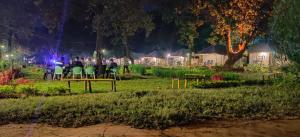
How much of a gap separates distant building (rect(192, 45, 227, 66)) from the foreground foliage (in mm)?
33271

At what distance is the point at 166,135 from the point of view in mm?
8562

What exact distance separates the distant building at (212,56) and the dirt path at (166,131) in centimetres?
3686

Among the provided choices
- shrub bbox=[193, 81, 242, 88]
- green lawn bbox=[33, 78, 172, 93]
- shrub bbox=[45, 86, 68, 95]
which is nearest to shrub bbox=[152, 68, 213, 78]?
green lawn bbox=[33, 78, 172, 93]

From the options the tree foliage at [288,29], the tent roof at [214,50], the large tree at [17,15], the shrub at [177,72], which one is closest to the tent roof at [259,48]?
the tent roof at [214,50]

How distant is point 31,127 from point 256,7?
1130 inches

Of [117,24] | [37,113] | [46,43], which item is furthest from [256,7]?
[46,43]

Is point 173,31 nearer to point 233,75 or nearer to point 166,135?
point 233,75

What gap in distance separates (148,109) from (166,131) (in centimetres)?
199

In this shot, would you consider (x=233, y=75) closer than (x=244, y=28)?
Yes

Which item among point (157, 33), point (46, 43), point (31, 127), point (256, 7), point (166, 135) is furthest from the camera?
point (157, 33)

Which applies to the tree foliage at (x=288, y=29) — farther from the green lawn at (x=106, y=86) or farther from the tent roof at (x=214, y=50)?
the tent roof at (x=214, y=50)

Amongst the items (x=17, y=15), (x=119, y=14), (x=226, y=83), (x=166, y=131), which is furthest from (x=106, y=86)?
(x=17, y=15)

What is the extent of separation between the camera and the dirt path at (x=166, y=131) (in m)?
8.63

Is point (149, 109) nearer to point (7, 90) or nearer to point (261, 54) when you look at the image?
point (7, 90)
